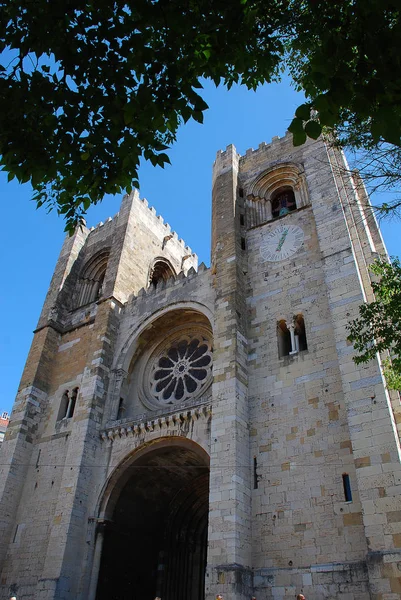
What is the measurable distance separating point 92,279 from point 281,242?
964cm

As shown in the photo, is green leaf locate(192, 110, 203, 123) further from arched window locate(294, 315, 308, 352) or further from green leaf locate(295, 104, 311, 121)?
arched window locate(294, 315, 308, 352)

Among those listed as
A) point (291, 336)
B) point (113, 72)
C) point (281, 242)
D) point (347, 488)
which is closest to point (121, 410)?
point (291, 336)

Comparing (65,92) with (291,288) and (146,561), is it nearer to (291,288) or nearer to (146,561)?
(291,288)

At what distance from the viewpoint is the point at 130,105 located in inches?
188

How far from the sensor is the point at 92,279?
20.9m

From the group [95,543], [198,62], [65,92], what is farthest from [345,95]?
[95,543]

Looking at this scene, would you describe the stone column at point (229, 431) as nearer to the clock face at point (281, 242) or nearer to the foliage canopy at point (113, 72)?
the clock face at point (281, 242)

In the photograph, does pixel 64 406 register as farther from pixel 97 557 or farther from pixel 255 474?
pixel 255 474

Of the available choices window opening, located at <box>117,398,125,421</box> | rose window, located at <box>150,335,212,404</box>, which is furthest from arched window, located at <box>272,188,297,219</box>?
window opening, located at <box>117,398,125,421</box>

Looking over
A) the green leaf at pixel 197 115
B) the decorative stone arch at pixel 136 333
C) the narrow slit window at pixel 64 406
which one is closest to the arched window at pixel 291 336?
the decorative stone arch at pixel 136 333

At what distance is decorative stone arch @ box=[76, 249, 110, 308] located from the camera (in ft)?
66.3

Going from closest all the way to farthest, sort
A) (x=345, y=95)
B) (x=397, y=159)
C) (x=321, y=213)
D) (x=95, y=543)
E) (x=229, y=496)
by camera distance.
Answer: (x=345, y=95)
(x=397, y=159)
(x=229, y=496)
(x=95, y=543)
(x=321, y=213)

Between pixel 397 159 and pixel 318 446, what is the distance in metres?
6.03

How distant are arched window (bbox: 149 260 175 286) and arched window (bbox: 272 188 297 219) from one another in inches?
255
